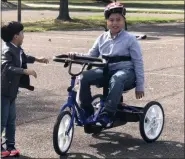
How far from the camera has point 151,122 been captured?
662 centimetres

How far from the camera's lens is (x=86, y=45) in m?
17.4

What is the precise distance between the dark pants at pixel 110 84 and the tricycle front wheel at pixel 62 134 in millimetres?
437

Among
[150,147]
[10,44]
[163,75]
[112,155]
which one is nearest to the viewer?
[10,44]

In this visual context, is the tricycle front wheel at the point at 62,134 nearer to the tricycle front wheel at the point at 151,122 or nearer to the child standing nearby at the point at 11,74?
the child standing nearby at the point at 11,74

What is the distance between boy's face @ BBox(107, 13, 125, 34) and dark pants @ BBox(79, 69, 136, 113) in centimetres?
47

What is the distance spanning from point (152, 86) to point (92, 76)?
13.9 feet

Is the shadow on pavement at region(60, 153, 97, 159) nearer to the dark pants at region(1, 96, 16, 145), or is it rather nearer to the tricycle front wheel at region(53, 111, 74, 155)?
the tricycle front wheel at region(53, 111, 74, 155)

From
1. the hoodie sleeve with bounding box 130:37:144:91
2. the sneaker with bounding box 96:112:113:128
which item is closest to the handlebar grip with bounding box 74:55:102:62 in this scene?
the hoodie sleeve with bounding box 130:37:144:91

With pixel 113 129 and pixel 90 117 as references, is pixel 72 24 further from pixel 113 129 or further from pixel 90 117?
pixel 90 117

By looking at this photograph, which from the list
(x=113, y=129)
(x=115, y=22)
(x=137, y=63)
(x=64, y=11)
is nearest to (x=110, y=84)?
(x=137, y=63)

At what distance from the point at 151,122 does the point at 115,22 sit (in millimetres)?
1241

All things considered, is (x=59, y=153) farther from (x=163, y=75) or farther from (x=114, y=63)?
(x=163, y=75)

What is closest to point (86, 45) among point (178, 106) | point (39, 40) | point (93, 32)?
point (39, 40)

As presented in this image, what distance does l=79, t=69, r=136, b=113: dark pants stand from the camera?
Result: 20.1ft
